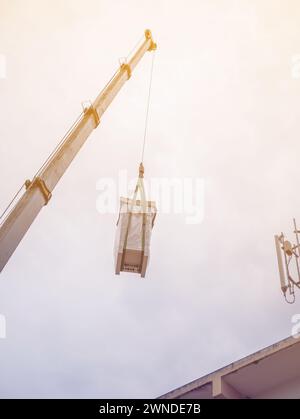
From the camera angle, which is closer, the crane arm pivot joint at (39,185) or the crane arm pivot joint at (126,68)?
the crane arm pivot joint at (39,185)

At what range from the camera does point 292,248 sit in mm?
11547

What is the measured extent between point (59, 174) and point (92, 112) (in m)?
2.58

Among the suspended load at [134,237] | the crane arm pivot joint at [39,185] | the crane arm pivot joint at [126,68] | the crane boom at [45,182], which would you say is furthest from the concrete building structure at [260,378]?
the crane arm pivot joint at [126,68]

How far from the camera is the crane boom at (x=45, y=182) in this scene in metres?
7.81

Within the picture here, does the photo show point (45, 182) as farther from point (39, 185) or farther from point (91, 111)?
point (91, 111)

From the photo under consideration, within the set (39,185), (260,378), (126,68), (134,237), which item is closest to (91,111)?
(39,185)

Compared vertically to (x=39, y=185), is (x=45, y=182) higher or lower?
higher

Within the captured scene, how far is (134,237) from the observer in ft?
27.9

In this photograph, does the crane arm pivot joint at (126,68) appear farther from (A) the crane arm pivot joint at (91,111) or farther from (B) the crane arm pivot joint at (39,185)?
(B) the crane arm pivot joint at (39,185)

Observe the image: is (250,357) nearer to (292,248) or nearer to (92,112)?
(292,248)

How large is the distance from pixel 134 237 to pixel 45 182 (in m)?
2.42

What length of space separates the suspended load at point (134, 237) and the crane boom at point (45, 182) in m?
1.80

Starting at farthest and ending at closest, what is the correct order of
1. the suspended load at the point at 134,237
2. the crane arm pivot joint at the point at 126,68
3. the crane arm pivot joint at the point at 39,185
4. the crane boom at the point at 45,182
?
the crane arm pivot joint at the point at 126,68
the crane arm pivot joint at the point at 39,185
the suspended load at the point at 134,237
the crane boom at the point at 45,182

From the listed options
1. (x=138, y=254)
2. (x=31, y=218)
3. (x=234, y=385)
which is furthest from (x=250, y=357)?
(x=31, y=218)
